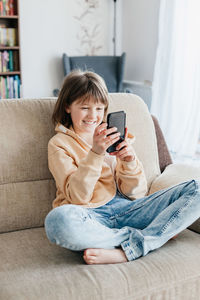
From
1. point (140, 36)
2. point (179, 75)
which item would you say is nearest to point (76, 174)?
point (179, 75)

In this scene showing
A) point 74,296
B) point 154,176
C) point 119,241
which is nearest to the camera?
point 74,296

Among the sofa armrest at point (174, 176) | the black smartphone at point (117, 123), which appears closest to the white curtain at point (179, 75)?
the sofa armrest at point (174, 176)

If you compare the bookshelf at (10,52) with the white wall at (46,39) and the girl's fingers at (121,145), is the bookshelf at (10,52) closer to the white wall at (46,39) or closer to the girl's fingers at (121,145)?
the white wall at (46,39)

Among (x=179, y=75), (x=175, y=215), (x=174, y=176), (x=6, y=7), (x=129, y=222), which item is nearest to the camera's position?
(x=175, y=215)

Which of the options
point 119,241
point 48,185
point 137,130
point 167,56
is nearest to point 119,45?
point 167,56

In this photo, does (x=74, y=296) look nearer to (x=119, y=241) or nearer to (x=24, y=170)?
(x=119, y=241)

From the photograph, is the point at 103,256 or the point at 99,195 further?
the point at 99,195

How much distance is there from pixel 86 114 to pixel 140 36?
303 cm

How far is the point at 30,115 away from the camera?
5.21ft

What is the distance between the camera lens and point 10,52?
13.2 feet

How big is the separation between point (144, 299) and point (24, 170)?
673 mm

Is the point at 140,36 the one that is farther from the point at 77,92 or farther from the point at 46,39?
the point at 77,92

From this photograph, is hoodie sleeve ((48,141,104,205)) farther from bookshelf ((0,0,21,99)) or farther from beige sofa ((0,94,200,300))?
bookshelf ((0,0,21,99))

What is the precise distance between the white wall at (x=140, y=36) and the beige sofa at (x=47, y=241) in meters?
2.44
